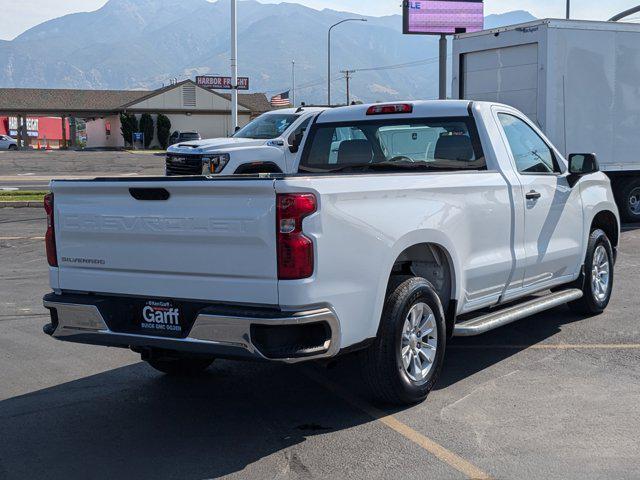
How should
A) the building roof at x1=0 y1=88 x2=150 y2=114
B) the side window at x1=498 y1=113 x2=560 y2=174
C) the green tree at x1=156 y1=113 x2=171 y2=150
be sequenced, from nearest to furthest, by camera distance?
the side window at x1=498 y1=113 x2=560 y2=174 < the green tree at x1=156 y1=113 x2=171 y2=150 < the building roof at x1=0 y1=88 x2=150 y2=114

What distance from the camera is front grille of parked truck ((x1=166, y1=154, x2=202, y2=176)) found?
1553 centimetres

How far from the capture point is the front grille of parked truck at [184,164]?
15.5 m

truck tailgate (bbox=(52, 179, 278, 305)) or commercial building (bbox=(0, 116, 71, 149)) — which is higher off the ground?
commercial building (bbox=(0, 116, 71, 149))

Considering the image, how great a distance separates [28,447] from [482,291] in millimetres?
3352

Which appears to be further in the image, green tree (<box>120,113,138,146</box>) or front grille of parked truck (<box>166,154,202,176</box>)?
green tree (<box>120,113,138,146</box>)

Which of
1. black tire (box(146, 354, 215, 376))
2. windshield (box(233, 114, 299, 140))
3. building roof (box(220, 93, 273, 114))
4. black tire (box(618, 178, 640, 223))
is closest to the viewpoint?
black tire (box(146, 354, 215, 376))

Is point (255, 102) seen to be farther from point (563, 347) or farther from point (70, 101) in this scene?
point (563, 347)

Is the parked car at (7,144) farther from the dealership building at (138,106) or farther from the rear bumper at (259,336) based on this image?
the rear bumper at (259,336)

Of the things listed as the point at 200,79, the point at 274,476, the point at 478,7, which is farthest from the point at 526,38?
the point at 200,79

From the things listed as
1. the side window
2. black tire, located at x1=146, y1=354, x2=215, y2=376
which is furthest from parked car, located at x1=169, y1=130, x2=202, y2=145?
black tire, located at x1=146, y1=354, x2=215, y2=376

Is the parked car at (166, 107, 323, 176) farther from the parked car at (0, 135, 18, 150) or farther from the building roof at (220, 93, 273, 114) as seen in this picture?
the building roof at (220, 93, 273, 114)

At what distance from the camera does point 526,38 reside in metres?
15.5

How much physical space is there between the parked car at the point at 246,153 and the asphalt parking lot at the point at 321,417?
7831mm

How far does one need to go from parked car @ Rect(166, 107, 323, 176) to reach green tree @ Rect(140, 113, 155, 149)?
51869 millimetres
